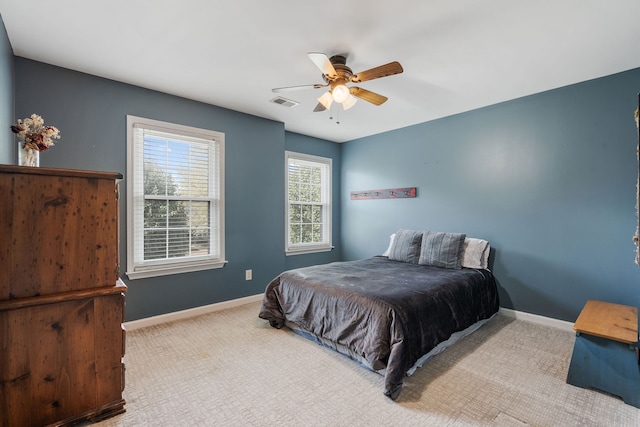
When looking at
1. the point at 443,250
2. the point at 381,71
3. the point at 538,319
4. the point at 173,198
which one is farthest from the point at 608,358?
the point at 173,198

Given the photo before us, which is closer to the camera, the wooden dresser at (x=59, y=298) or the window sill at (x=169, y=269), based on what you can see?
the wooden dresser at (x=59, y=298)

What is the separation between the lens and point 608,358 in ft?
6.43

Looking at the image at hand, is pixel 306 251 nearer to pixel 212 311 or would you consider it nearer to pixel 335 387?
pixel 212 311

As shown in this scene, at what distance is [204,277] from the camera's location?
3502mm

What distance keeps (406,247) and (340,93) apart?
2.21 meters

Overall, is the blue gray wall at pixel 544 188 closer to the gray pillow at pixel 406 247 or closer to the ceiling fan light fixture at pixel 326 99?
the gray pillow at pixel 406 247

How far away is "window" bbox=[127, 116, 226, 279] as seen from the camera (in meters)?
3.05

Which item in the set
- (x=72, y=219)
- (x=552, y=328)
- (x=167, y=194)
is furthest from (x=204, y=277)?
(x=552, y=328)

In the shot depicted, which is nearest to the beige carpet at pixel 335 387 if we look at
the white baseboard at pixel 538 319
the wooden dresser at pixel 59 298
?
the white baseboard at pixel 538 319

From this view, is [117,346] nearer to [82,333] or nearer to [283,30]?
[82,333]

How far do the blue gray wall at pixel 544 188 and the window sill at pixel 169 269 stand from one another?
276 cm

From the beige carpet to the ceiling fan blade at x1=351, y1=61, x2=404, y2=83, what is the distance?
2220mm

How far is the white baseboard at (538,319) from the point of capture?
300 cm

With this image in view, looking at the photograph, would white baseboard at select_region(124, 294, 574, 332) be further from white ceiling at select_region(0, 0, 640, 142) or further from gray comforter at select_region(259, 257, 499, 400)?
white ceiling at select_region(0, 0, 640, 142)
